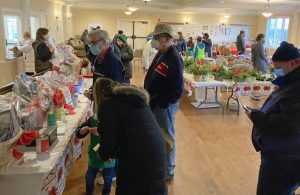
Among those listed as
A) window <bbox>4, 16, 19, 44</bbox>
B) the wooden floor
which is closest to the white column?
window <bbox>4, 16, 19, 44</bbox>

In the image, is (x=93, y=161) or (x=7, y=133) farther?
(x=93, y=161)

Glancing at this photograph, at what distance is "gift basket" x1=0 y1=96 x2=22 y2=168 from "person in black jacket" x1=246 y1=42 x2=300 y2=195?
53.7 inches

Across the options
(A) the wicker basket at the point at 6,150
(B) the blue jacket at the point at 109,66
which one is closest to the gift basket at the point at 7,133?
(A) the wicker basket at the point at 6,150

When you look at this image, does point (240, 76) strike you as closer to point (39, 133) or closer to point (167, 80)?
point (167, 80)

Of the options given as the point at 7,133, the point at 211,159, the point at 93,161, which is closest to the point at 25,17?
the point at 211,159

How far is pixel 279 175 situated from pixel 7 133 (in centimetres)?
152

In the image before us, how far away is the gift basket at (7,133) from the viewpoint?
5.17 feet

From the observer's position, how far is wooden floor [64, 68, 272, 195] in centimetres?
285

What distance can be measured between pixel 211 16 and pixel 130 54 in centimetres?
1273

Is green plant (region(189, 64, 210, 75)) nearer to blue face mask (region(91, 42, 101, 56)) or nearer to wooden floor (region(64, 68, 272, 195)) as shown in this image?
wooden floor (region(64, 68, 272, 195))

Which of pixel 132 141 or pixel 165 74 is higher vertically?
pixel 165 74

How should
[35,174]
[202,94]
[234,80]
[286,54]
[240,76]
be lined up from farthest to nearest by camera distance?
[202,94], [234,80], [240,76], [286,54], [35,174]

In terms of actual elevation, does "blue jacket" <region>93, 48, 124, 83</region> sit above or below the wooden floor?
above

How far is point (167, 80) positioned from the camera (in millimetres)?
2564
